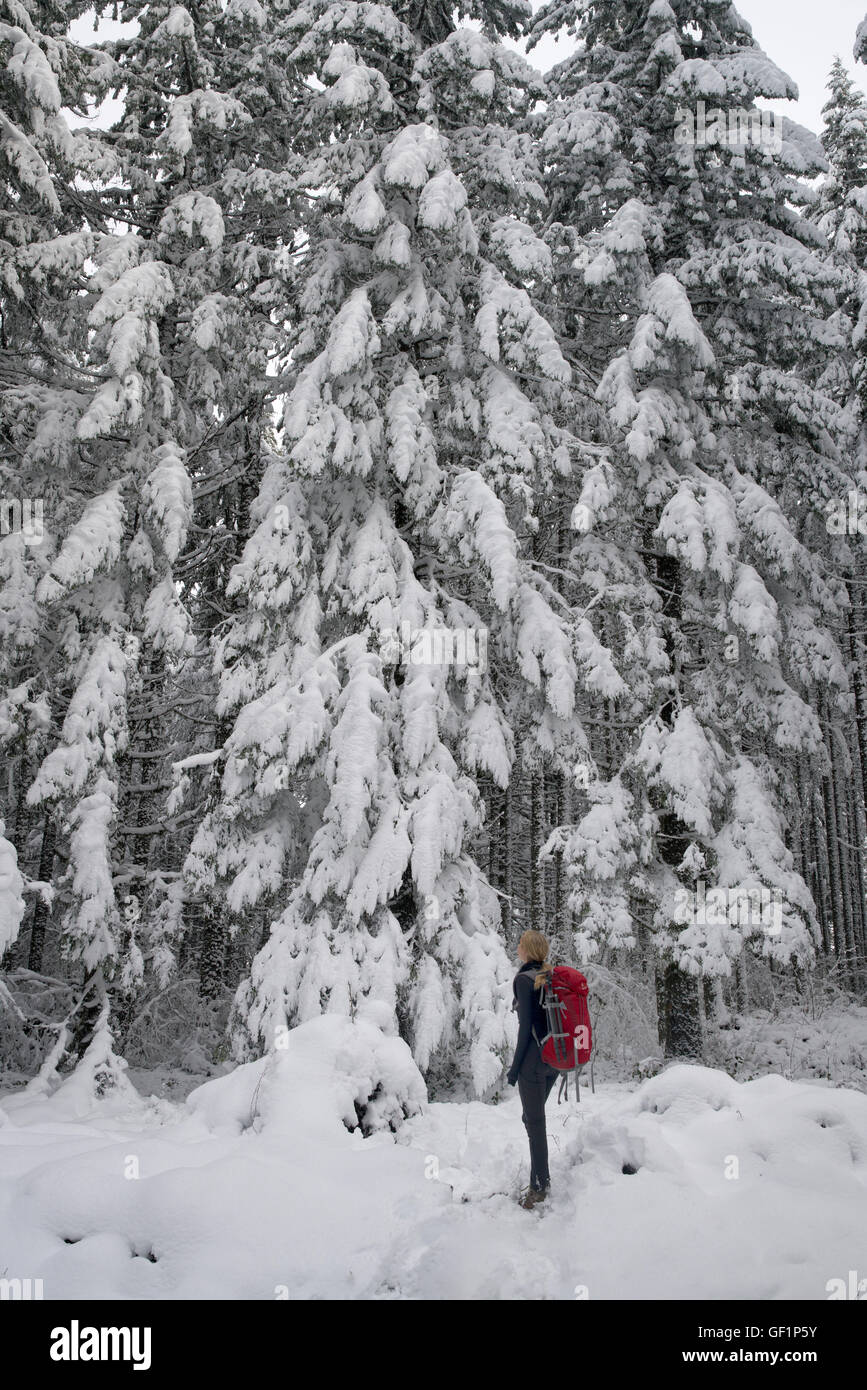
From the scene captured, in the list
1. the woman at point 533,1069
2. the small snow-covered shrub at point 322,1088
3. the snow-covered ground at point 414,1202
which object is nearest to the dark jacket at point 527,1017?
the woman at point 533,1069

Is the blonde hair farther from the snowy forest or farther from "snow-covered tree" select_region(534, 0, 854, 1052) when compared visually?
"snow-covered tree" select_region(534, 0, 854, 1052)

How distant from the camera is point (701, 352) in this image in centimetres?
1231

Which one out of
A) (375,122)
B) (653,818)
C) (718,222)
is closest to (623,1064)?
(653,818)

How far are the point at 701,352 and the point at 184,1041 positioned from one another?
12680mm

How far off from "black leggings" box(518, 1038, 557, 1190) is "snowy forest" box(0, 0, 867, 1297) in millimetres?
1964

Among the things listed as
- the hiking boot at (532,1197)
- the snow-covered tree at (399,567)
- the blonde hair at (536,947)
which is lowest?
the hiking boot at (532,1197)

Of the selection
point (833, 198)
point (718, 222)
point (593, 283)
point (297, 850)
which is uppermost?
point (833, 198)

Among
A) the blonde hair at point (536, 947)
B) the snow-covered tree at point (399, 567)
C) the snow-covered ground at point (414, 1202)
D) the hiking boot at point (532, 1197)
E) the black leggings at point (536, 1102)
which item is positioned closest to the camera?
the snow-covered ground at point (414, 1202)

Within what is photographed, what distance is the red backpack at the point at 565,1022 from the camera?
5879 mm

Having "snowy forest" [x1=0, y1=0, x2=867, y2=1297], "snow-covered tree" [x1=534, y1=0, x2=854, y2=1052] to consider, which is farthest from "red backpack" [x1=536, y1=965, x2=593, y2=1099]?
"snow-covered tree" [x1=534, y1=0, x2=854, y2=1052]

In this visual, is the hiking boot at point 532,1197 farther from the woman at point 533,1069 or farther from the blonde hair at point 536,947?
the blonde hair at point 536,947

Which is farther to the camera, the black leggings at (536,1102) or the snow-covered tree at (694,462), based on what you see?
the snow-covered tree at (694,462)

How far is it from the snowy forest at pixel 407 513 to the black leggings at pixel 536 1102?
6.44 ft

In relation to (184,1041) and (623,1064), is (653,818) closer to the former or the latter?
(623,1064)
